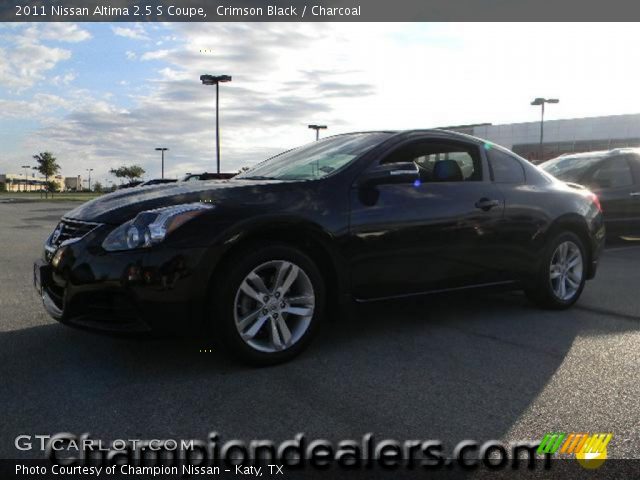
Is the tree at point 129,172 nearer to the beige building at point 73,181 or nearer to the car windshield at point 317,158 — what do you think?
the beige building at point 73,181

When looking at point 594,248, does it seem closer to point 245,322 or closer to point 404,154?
point 404,154

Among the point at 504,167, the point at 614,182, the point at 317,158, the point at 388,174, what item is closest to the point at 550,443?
the point at 388,174

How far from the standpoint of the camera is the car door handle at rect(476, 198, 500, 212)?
4656 mm

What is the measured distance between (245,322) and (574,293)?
329 cm

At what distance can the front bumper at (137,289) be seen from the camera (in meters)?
3.33

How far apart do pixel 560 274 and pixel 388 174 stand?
2.25m

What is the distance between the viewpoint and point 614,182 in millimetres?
9305

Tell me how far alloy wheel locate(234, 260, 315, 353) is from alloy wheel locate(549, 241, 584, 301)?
255cm

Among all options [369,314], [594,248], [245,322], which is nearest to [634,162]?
[594,248]

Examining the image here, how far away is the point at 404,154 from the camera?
14.7 feet

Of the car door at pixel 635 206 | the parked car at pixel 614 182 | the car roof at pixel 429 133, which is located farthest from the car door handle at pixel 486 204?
the car door at pixel 635 206

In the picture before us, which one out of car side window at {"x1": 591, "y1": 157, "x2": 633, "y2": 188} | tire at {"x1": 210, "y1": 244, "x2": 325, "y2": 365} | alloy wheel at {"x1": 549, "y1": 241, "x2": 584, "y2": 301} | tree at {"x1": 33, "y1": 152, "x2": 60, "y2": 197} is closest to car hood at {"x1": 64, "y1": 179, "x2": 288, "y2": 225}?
tire at {"x1": 210, "y1": 244, "x2": 325, "y2": 365}

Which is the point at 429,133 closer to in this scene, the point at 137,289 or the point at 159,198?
the point at 159,198

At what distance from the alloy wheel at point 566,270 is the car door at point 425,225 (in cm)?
86
